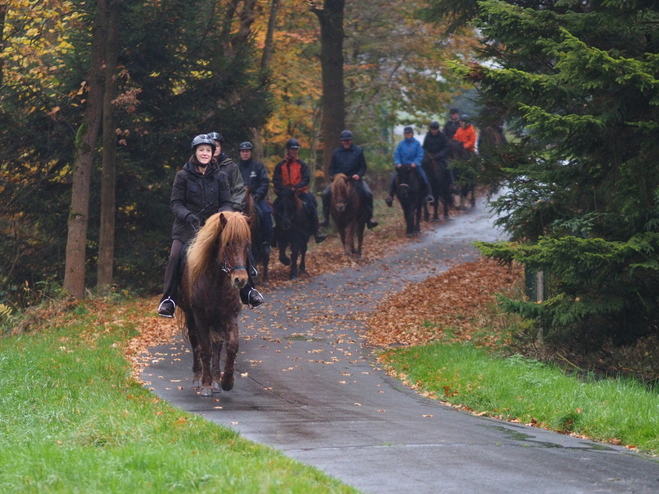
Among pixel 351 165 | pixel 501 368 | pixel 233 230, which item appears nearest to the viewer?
pixel 233 230

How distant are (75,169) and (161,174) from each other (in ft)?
8.78

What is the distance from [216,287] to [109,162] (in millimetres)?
9797

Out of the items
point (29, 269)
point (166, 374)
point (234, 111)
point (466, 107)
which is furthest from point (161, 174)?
point (466, 107)

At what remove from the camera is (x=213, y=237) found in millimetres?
10648

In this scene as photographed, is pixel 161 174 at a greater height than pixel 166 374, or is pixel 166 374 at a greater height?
pixel 161 174

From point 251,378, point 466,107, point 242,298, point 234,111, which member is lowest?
point 251,378

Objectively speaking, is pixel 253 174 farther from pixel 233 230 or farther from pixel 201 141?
pixel 233 230

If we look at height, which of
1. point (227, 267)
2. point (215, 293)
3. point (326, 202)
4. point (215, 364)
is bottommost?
point (215, 364)

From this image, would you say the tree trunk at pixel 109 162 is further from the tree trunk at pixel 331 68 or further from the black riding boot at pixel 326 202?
the tree trunk at pixel 331 68

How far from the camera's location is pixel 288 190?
22375mm

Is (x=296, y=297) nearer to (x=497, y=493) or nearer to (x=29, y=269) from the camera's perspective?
(x=29, y=269)

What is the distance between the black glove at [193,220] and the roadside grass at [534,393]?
141 inches

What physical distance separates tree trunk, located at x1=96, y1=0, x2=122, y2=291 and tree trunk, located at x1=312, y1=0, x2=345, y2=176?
9014 mm

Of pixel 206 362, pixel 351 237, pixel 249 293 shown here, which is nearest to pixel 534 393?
pixel 249 293
